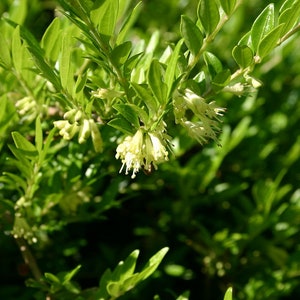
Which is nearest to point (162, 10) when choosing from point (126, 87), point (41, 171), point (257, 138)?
point (257, 138)

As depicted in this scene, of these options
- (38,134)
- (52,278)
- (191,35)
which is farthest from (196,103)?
(52,278)

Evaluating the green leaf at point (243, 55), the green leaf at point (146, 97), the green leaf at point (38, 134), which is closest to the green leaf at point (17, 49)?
the green leaf at point (38, 134)

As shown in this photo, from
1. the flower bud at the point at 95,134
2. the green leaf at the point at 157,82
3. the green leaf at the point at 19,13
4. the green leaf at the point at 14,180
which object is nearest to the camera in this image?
the green leaf at the point at 157,82

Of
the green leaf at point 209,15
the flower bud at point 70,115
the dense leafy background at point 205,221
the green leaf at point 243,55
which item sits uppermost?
the green leaf at point 209,15

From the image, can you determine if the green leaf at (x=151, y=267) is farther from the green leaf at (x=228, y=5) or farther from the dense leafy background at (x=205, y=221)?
the green leaf at (x=228, y=5)

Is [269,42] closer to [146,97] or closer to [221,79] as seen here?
[221,79]
